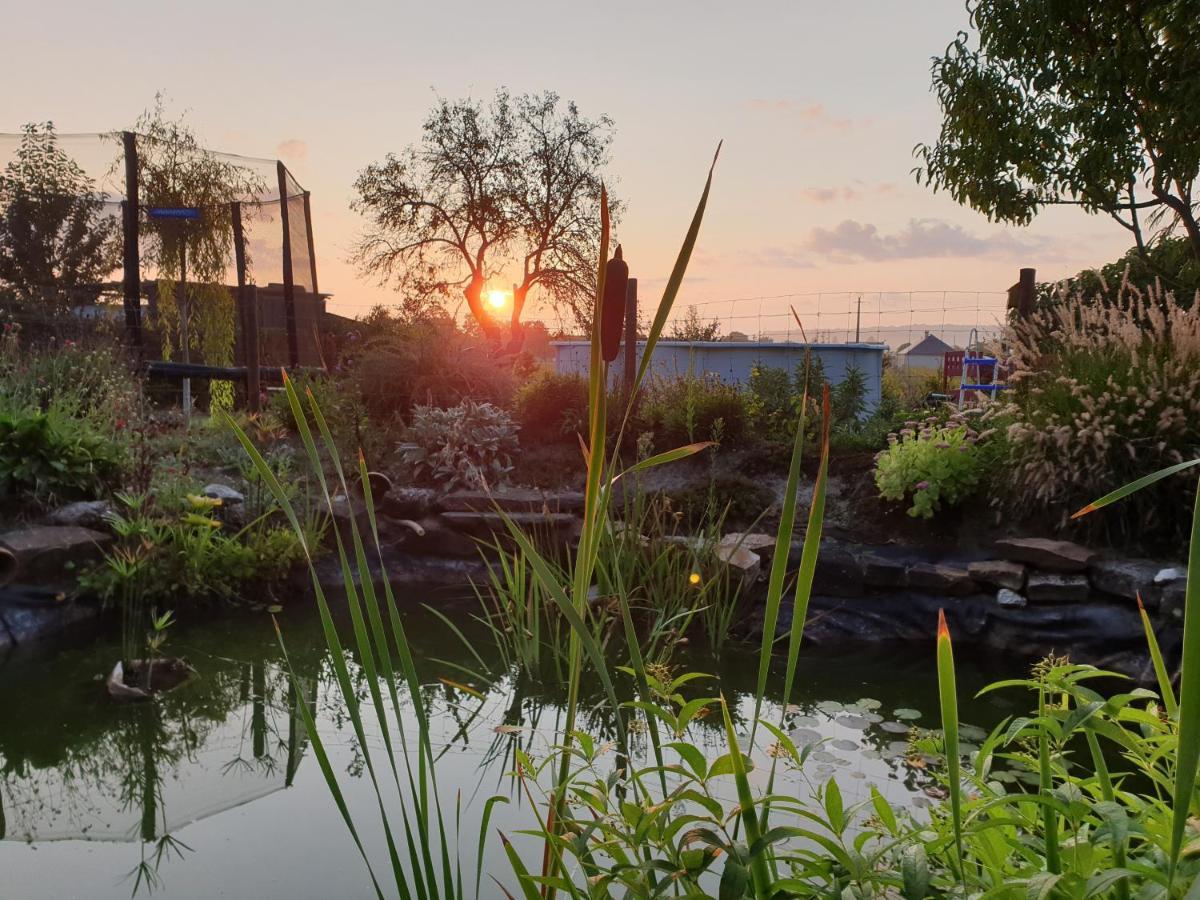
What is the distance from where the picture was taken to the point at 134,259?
8.08 meters

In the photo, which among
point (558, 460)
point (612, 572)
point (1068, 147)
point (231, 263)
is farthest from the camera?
point (231, 263)

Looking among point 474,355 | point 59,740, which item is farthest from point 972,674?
point 474,355

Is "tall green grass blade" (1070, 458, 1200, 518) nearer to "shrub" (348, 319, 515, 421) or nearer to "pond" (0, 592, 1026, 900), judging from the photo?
"pond" (0, 592, 1026, 900)

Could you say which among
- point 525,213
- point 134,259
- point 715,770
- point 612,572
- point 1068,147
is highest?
point 525,213

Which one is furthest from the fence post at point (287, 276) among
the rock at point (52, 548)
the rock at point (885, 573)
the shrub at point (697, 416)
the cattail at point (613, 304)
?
the cattail at point (613, 304)

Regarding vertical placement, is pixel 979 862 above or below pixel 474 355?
below

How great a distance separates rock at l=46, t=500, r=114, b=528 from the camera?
4754mm

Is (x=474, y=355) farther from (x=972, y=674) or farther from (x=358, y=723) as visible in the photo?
(x=358, y=723)

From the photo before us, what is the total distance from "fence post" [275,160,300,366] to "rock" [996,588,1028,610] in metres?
7.11

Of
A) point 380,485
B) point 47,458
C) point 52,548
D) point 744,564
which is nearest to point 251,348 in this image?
point 380,485

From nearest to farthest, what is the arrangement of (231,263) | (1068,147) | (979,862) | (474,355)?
(979,862)
(474,355)
(1068,147)
(231,263)

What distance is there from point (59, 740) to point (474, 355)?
5.34m

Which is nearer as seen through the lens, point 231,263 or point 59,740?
point 59,740

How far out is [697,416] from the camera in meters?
6.65
